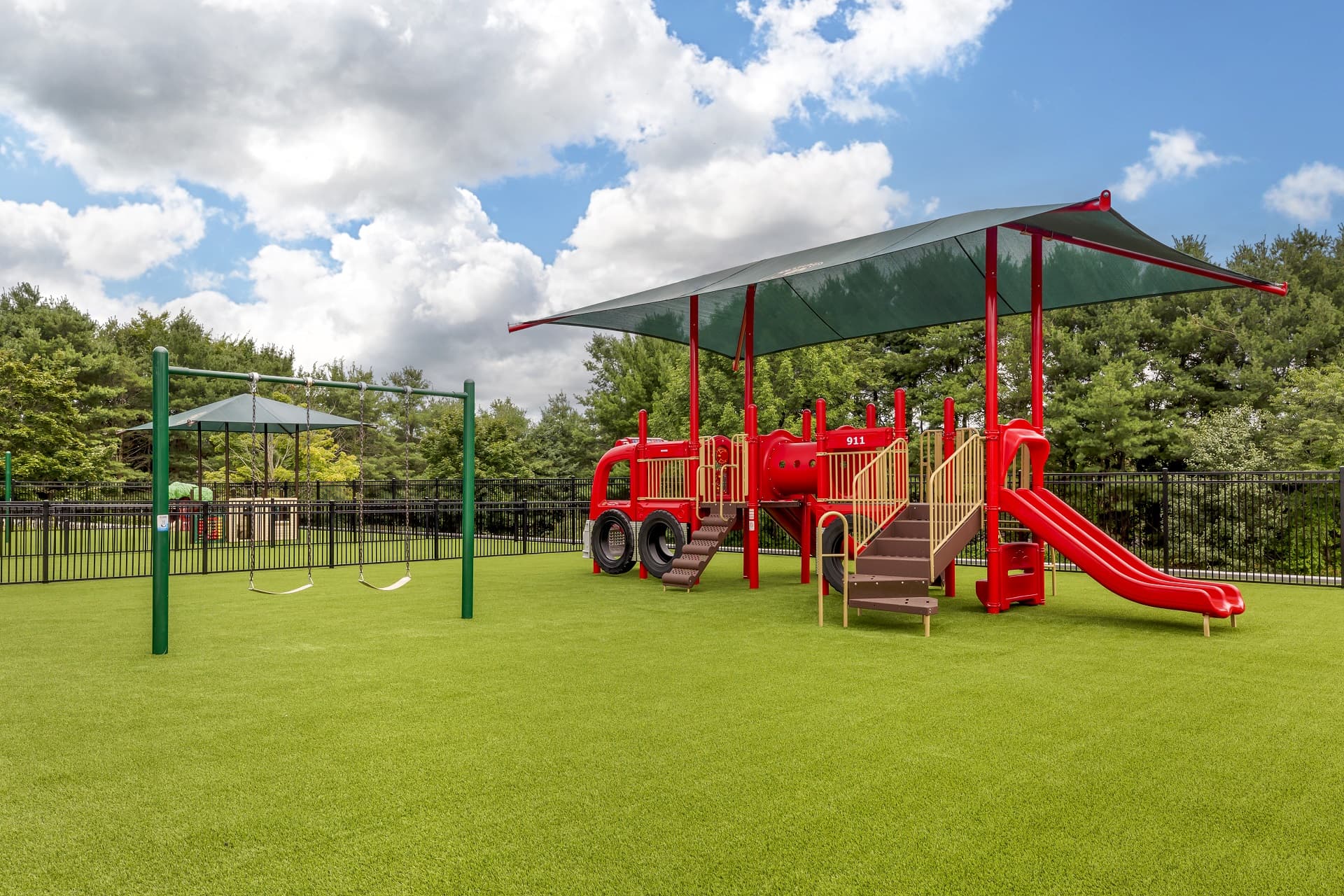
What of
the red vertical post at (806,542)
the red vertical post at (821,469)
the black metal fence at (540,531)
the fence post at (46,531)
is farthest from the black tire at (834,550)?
the fence post at (46,531)

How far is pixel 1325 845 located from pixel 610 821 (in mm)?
2882

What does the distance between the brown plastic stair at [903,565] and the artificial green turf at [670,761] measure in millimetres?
539

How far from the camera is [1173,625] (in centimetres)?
941

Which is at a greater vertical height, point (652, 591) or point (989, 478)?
point (989, 478)

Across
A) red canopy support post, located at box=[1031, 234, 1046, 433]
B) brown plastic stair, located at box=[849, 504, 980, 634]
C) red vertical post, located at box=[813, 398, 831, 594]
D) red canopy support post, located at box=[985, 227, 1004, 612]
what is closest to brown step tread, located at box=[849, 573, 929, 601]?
brown plastic stair, located at box=[849, 504, 980, 634]

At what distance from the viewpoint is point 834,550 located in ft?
42.9

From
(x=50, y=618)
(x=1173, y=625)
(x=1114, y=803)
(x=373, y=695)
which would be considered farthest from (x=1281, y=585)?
(x=50, y=618)

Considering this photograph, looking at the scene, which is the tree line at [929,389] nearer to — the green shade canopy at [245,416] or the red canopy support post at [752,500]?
the green shade canopy at [245,416]

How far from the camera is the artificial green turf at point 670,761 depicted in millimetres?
3359

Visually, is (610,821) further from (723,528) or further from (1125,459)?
(1125,459)

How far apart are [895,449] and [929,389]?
79.6 feet

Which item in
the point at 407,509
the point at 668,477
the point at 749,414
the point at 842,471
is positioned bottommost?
the point at 407,509

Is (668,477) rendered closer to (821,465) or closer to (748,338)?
(748,338)

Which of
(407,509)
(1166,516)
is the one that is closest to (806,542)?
(1166,516)
